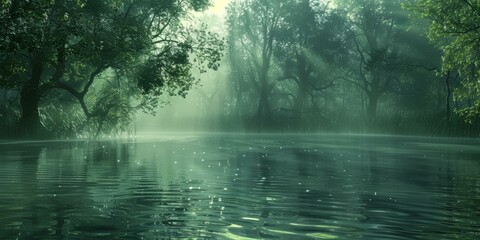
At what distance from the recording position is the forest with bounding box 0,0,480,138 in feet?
112

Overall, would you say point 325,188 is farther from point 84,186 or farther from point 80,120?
point 80,120

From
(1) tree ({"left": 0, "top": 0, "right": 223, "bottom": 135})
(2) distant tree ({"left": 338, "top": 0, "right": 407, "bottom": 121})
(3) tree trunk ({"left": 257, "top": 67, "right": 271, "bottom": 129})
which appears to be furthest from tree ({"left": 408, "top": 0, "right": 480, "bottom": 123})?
(3) tree trunk ({"left": 257, "top": 67, "right": 271, "bottom": 129})

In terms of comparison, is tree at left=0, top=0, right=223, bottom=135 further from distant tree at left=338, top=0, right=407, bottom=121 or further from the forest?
distant tree at left=338, top=0, right=407, bottom=121

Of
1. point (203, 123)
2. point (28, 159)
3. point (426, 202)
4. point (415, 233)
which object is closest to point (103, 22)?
point (28, 159)

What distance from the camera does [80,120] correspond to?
46344 millimetres

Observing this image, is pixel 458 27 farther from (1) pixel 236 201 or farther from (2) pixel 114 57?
(1) pixel 236 201

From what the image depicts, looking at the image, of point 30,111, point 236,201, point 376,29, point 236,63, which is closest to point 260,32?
point 236,63

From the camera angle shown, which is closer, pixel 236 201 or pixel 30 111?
pixel 236 201

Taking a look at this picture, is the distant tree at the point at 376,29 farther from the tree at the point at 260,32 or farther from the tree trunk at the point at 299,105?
the tree at the point at 260,32

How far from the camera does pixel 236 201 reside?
495 inches

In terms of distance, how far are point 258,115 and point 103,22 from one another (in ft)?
116

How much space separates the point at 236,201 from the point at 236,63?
71.6 meters

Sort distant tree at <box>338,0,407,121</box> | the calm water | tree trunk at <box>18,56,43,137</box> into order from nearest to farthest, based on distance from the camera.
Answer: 1. the calm water
2. tree trunk at <box>18,56,43,137</box>
3. distant tree at <box>338,0,407,121</box>

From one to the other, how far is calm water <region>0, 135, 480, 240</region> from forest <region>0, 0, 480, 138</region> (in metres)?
9.72
